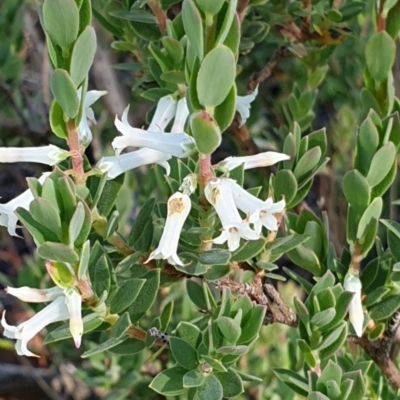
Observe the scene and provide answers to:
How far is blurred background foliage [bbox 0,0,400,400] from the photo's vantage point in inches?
33.1

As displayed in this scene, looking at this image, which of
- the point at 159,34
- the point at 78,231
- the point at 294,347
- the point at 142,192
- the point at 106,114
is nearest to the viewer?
the point at 78,231

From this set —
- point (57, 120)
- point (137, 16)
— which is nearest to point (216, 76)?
point (57, 120)

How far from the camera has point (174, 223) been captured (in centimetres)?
47

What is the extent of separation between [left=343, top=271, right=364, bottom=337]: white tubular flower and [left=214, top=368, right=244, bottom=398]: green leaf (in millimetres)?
118

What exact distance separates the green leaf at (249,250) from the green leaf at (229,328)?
56 millimetres

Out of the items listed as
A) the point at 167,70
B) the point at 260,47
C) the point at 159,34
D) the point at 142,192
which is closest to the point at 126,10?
the point at 159,34

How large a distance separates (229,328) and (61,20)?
26 cm

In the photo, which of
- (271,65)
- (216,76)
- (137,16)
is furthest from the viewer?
(271,65)

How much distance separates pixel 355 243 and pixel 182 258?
176mm

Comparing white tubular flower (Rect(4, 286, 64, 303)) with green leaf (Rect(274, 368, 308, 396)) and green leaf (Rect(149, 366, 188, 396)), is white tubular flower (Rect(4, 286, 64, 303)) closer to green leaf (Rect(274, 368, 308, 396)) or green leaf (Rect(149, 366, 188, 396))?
green leaf (Rect(149, 366, 188, 396))

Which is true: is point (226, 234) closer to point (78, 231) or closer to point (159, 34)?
point (78, 231)

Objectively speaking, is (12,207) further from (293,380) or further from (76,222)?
(293,380)

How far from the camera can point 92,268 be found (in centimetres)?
53

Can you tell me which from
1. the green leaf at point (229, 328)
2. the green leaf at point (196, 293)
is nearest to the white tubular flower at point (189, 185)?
the green leaf at point (229, 328)
